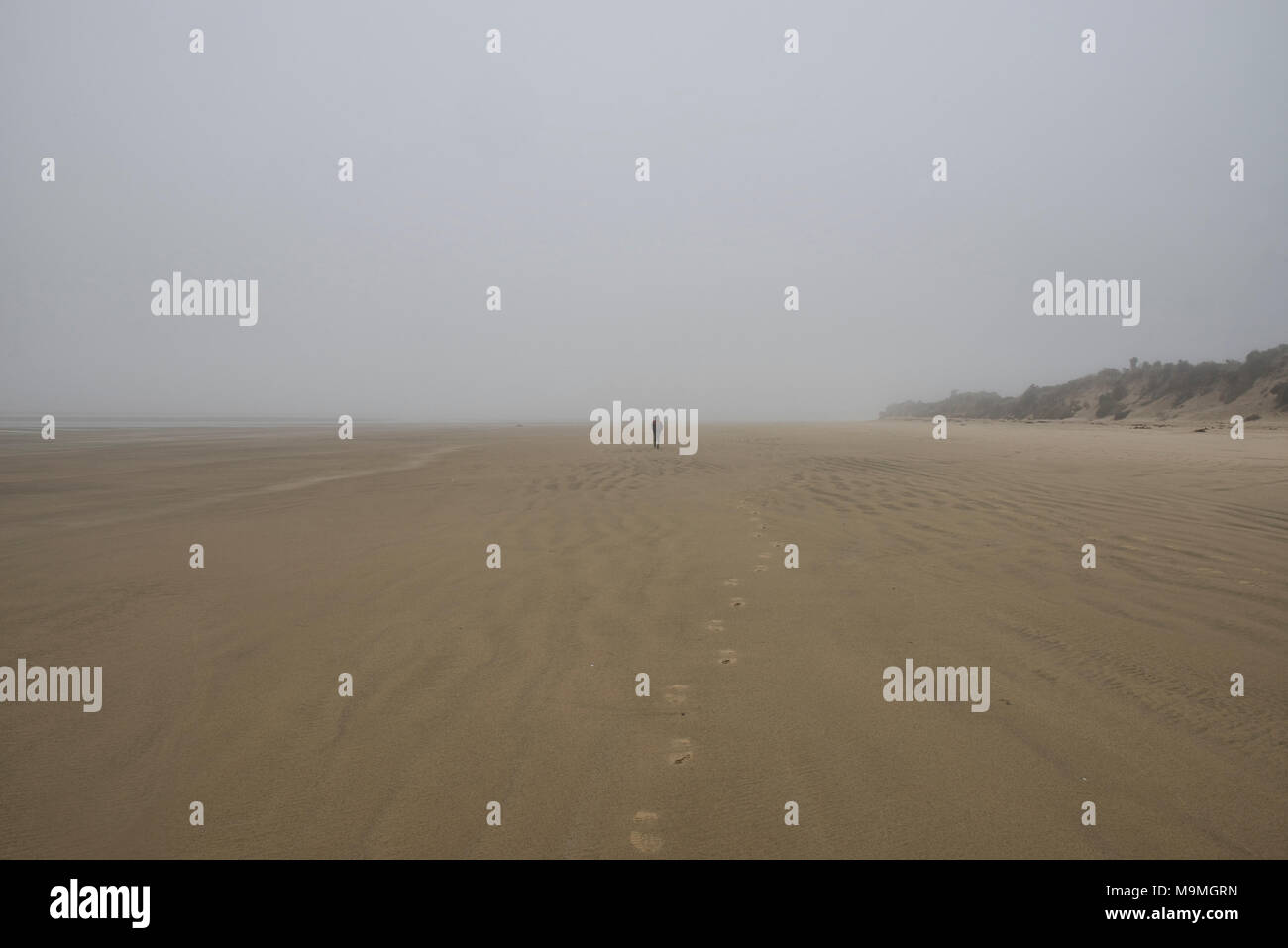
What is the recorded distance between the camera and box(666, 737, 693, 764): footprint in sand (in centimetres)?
297

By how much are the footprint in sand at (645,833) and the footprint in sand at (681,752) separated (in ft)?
1.39

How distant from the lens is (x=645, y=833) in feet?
8.07

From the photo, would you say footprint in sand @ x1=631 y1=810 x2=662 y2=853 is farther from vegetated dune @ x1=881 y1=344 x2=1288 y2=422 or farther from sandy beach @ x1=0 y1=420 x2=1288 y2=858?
vegetated dune @ x1=881 y1=344 x2=1288 y2=422

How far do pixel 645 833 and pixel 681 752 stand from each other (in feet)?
1.96

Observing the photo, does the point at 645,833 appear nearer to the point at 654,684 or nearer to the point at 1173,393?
the point at 654,684

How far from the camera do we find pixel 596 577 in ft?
19.9

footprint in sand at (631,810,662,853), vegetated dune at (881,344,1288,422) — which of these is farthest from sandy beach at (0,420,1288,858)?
vegetated dune at (881,344,1288,422)

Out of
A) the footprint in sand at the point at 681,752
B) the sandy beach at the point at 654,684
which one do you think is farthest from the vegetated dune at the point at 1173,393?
the footprint in sand at the point at 681,752

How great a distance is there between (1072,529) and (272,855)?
8513mm

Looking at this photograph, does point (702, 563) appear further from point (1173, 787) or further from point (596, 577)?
point (1173, 787)

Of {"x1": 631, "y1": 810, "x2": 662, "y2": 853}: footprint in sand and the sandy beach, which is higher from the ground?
the sandy beach

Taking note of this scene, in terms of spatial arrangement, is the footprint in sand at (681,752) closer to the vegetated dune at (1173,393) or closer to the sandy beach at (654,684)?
the sandy beach at (654,684)
